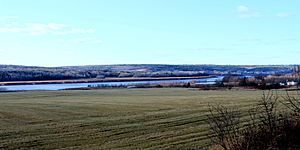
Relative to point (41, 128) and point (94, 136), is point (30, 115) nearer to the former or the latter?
point (41, 128)

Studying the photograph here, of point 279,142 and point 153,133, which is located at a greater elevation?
point 279,142

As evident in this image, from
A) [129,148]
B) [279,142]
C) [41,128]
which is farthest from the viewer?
[41,128]

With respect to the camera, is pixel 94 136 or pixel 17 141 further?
pixel 94 136

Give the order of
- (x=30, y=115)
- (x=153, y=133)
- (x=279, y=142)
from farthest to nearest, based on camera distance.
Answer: (x=30, y=115), (x=153, y=133), (x=279, y=142)

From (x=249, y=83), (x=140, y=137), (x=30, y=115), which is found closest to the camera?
Answer: (x=140, y=137)

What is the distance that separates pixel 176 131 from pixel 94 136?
464 centimetres

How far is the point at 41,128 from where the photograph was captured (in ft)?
96.3

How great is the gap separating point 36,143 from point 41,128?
6.78 metres

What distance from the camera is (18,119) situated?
36281 millimetres

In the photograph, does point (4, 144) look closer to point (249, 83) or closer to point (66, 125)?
point (66, 125)

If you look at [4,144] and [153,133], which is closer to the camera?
[4,144]

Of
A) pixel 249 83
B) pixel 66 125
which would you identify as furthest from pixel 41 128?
pixel 249 83

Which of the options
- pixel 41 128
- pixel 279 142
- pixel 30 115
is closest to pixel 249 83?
pixel 30 115

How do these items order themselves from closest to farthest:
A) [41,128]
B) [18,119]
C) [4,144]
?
[4,144] → [41,128] → [18,119]
